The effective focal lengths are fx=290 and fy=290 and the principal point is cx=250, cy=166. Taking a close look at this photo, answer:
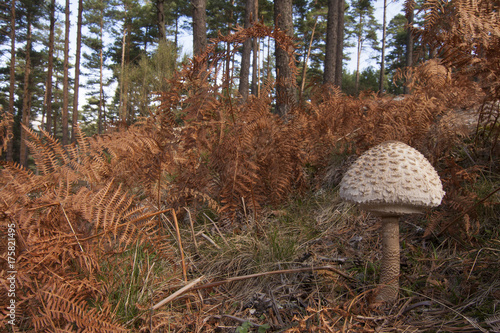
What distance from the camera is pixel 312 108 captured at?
3.50m

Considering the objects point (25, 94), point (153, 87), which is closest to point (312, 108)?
point (153, 87)

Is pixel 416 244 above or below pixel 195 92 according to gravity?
below

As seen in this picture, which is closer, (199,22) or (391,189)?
(391,189)

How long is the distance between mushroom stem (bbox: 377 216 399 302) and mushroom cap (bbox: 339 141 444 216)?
11 cm

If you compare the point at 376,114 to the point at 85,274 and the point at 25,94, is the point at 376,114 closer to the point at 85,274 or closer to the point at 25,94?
the point at 85,274

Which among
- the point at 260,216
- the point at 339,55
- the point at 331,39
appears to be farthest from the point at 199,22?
the point at 339,55

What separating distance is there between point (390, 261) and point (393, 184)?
19.6 inches

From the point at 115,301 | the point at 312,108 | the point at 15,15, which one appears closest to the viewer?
the point at 115,301

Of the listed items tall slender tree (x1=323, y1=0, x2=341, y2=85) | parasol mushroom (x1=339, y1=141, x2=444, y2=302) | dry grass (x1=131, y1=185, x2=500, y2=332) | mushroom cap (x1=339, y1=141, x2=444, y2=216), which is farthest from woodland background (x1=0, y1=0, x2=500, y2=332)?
tall slender tree (x1=323, y1=0, x2=341, y2=85)

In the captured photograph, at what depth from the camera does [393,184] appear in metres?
1.39

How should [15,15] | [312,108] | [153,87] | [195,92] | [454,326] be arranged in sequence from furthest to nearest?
[15,15]
[153,87]
[312,108]
[195,92]
[454,326]

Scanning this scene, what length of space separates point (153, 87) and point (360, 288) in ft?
45.2

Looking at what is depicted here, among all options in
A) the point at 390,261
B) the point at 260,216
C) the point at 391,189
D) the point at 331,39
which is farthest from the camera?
the point at 331,39

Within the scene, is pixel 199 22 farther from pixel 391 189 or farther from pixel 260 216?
pixel 391 189
